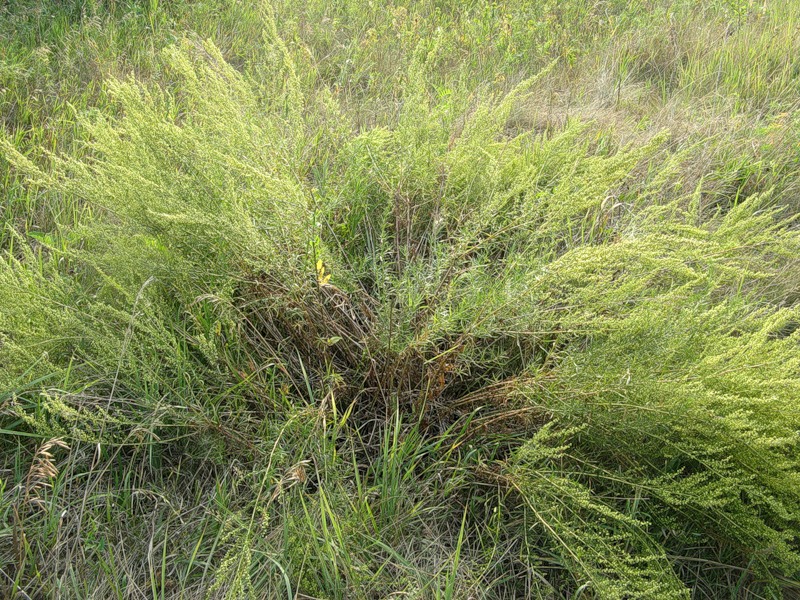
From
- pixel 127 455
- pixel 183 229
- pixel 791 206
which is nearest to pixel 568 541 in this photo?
pixel 127 455

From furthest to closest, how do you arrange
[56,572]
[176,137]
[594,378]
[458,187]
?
[458,187], [176,137], [594,378], [56,572]

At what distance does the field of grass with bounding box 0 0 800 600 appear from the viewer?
1.54 meters

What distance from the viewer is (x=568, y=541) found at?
1.54 metres

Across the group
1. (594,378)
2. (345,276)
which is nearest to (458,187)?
(345,276)

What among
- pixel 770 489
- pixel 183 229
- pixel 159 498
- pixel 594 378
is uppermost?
pixel 183 229

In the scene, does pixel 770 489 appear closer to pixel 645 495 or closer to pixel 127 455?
pixel 645 495

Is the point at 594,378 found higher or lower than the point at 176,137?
lower

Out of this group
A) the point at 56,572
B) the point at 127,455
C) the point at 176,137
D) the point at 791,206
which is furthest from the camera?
the point at 791,206

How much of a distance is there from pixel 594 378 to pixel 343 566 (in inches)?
28.2

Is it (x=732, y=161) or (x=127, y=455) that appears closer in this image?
(x=127, y=455)

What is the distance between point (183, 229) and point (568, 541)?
1231 mm

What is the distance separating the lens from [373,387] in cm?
188

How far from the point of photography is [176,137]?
192 cm

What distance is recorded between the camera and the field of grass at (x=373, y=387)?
154cm
